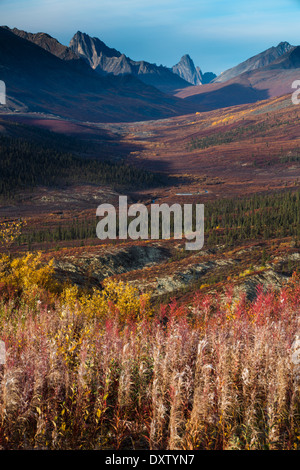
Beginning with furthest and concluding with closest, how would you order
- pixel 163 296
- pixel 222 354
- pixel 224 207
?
pixel 224 207
pixel 163 296
pixel 222 354

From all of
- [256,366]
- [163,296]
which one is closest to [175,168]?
[163,296]

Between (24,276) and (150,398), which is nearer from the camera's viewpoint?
(150,398)

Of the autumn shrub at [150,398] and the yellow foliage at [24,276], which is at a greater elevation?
the autumn shrub at [150,398]

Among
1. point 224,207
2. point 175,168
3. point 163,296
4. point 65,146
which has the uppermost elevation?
point 65,146

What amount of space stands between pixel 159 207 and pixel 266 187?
146ft

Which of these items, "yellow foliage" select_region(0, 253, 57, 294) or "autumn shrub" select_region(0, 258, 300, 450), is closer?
"autumn shrub" select_region(0, 258, 300, 450)

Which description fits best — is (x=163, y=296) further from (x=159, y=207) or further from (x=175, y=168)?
(x=175, y=168)

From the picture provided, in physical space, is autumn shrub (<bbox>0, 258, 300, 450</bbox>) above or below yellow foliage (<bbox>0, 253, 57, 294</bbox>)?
above

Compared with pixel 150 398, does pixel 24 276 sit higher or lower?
lower

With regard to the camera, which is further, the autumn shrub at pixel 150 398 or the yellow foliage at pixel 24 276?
the yellow foliage at pixel 24 276

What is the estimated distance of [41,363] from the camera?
5.49m
